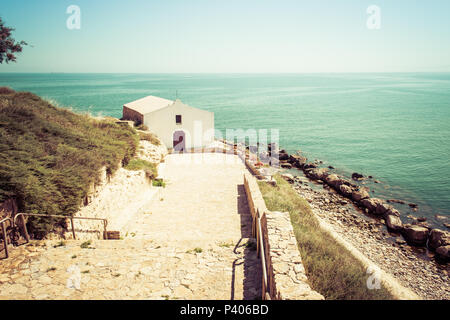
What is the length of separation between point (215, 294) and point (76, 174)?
22.6ft

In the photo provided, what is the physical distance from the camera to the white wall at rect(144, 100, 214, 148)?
94.4 ft

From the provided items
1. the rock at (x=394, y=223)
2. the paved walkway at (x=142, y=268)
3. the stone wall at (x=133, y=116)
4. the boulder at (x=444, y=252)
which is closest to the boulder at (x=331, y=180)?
the rock at (x=394, y=223)

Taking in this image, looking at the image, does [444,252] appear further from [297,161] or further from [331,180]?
[297,161]

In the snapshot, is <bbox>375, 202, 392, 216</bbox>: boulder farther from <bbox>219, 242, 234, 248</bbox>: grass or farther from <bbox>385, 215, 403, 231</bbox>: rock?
<bbox>219, 242, 234, 248</bbox>: grass

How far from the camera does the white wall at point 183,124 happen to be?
2877cm

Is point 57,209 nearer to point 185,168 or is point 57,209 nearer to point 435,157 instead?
point 185,168

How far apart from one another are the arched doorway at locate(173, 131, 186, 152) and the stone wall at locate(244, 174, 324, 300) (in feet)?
72.0

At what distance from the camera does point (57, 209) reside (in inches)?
335

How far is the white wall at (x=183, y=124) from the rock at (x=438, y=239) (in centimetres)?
2139

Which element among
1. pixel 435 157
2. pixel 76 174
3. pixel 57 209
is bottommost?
pixel 435 157

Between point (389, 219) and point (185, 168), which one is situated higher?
point (185, 168)

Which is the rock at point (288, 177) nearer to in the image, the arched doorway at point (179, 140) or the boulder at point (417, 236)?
the arched doorway at point (179, 140)
